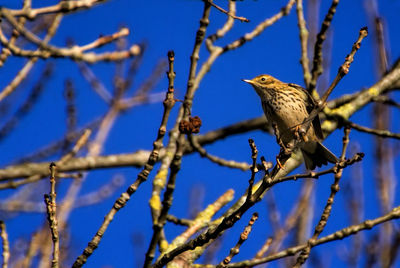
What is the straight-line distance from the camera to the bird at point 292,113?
5.41 m

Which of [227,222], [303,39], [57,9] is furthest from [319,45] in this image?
[57,9]

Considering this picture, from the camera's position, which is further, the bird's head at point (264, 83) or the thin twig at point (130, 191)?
the bird's head at point (264, 83)

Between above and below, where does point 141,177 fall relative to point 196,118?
below

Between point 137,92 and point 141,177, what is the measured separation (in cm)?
489

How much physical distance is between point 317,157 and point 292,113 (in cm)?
52

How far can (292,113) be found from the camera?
5570 millimetres

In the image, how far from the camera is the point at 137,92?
7930mm

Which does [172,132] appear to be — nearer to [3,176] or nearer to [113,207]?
[113,207]

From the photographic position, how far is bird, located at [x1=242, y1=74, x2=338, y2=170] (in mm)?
5406

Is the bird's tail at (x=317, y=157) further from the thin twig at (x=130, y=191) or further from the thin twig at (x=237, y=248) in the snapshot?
the thin twig at (x=130, y=191)

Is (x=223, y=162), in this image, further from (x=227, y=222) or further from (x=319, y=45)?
(x=227, y=222)

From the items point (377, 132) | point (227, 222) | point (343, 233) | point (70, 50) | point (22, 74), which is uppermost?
point (22, 74)

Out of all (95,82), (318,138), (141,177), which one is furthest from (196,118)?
(95,82)

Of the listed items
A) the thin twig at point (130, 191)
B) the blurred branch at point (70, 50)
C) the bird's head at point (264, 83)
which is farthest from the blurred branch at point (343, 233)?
the bird's head at point (264, 83)
